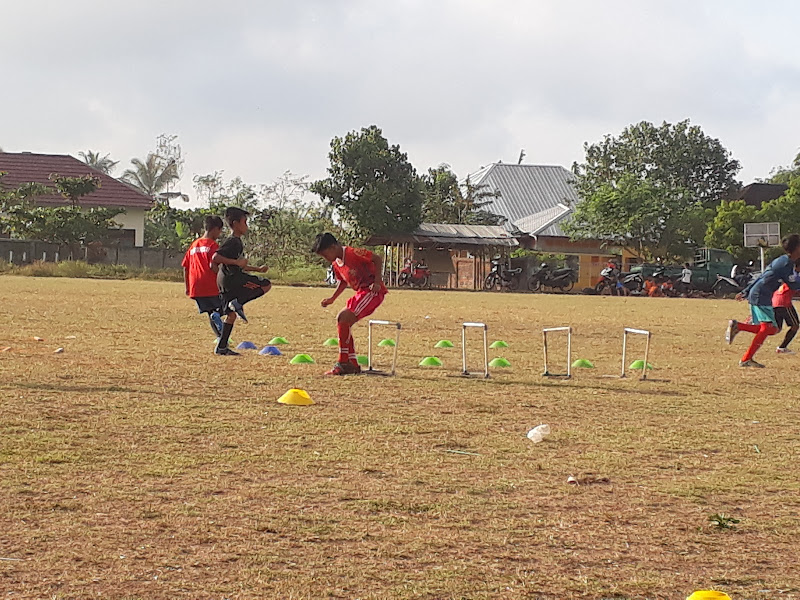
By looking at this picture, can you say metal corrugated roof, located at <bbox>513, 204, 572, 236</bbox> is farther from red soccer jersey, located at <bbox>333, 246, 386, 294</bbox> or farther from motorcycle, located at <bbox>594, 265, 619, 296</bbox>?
red soccer jersey, located at <bbox>333, 246, 386, 294</bbox>

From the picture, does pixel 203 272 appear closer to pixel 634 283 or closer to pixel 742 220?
pixel 634 283

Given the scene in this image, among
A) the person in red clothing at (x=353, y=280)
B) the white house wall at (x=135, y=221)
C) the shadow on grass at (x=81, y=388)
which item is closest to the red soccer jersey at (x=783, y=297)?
the person in red clothing at (x=353, y=280)

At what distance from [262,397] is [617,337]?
920 cm

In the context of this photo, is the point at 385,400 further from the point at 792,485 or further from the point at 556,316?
the point at 556,316

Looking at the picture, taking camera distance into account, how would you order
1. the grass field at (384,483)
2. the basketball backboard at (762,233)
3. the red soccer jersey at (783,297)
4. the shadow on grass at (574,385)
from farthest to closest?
1. the basketball backboard at (762,233)
2. the red soccer jersey at (783,297)
3. the shadow on grass at (574,385)
4. the grass field at (384,483)

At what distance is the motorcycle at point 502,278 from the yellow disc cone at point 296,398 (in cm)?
3583

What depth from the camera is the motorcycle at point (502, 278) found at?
43.6 metres

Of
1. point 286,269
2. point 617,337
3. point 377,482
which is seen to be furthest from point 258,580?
point 286,269

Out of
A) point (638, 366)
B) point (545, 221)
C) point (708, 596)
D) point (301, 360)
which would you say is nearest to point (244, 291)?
point (301, 360)

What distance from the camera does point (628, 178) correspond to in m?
51.4

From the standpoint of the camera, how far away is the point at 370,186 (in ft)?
155

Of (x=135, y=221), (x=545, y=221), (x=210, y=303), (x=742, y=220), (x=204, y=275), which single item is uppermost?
(x=545, y=221)

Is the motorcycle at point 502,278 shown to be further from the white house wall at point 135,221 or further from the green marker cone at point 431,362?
the green marker cone at point 431,362

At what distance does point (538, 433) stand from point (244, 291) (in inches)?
215
